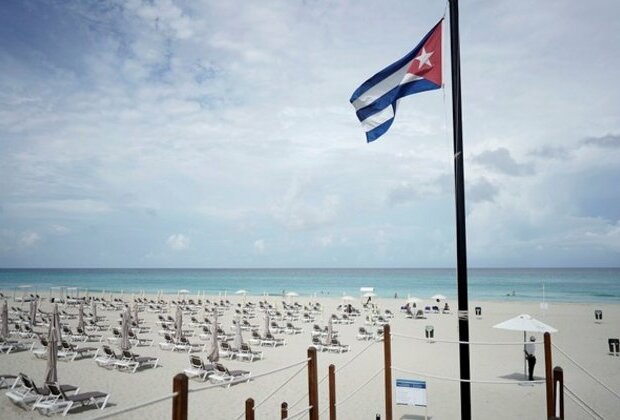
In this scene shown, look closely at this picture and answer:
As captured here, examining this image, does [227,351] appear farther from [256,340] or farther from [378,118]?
[378,118]

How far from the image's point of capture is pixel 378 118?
21.9 feet

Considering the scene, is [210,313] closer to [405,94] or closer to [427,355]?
[427,355]

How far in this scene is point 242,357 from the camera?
590 inches

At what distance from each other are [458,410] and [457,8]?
7.46 m

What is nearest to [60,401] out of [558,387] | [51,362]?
[51,362]

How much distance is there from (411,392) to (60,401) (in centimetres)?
700

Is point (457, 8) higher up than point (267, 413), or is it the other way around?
point (457, 8)

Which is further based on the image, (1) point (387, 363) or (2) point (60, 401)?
(2) point (60, 401)

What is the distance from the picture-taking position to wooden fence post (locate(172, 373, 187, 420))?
321 cm

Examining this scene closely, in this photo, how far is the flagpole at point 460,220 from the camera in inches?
208

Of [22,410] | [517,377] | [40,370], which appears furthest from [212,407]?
[517,377]

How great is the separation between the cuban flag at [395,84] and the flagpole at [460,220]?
→ 13.1 inches

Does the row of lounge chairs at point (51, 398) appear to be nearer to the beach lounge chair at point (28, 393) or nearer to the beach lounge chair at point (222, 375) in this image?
the beach lounge chair at point (28, 393)

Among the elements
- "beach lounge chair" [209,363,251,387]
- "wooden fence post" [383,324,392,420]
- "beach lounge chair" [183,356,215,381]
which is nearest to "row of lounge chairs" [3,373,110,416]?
"beach lounge chair" [183,356,215,381]
